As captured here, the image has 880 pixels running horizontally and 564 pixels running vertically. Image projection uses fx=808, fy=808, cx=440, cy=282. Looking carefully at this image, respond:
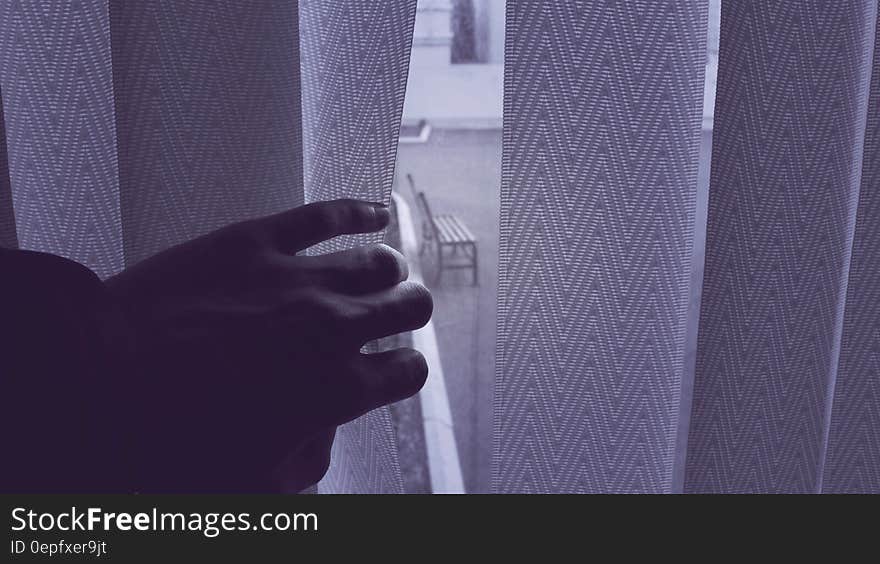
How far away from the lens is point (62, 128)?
0.43 meters

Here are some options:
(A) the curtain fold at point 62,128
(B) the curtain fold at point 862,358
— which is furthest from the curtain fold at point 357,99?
(B) the curtain fold at point 862,358

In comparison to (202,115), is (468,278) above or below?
below

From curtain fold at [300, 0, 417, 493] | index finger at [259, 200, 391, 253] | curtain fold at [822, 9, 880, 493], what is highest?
curtain fold at [300, 0, 417, 493]

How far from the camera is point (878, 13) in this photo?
0.42 meters

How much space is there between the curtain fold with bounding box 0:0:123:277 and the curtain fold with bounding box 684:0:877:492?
0.33 m

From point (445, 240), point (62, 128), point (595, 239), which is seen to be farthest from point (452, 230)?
point (62, 128)

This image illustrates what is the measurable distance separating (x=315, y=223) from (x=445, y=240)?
0.56 ft

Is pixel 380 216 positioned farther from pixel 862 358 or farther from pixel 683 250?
pixel 862 358

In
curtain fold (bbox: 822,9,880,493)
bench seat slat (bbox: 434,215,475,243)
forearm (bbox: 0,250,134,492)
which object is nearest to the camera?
forearm (bbox: 0,250,134,492)

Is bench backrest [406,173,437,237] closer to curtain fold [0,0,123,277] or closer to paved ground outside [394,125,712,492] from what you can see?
paved ground outside [394,125,712,492]

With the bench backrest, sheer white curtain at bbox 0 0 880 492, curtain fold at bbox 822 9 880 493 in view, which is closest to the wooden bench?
the bench backrest

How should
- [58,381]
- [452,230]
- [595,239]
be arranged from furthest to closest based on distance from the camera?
[452,230]
[595,239]
[58,381]

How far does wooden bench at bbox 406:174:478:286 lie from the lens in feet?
1.74

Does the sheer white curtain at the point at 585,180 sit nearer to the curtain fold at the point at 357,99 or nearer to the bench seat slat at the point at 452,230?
the curtain fold at the point at 357,99
